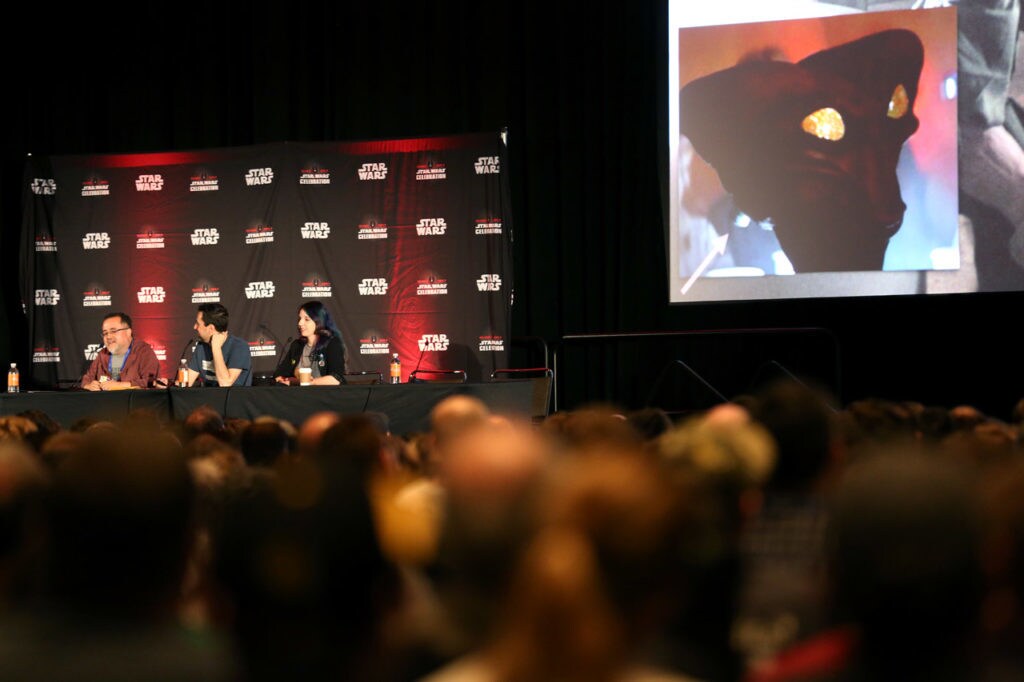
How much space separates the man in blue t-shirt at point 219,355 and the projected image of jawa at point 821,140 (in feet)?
11.7

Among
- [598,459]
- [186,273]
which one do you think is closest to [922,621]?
[598,459]

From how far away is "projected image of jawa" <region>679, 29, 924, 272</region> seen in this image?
7422 millimetres

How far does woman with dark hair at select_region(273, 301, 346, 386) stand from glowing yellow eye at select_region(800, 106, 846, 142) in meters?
3.56

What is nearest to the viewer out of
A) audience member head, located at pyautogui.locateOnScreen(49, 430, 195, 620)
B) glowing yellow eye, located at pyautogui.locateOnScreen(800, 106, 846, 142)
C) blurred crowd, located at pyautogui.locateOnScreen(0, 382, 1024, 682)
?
blurred crowd, located at pyautogui.locateOnScreen(0, 382, 1024, 682)

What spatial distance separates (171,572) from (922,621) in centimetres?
83

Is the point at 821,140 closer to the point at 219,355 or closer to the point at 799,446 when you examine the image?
the point at 219,355

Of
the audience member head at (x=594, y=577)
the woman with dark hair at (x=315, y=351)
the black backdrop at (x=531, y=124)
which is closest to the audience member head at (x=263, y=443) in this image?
the audience member head at (x=594, y=577)

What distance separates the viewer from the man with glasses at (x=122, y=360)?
6910mm

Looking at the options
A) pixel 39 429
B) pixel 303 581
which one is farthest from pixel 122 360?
pixel 303 581

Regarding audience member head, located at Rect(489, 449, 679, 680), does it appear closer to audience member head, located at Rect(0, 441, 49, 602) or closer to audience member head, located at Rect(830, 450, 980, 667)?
audience member head, located at Rect(830, 450, 980, 667)

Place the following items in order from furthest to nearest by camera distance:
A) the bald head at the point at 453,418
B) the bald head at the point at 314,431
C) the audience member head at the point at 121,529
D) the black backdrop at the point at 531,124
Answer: the black backdrop at the point at 531,124, the bald head at the point at 453,418, the bald head at the point at 314,431, the audience member head at the point at 121,529

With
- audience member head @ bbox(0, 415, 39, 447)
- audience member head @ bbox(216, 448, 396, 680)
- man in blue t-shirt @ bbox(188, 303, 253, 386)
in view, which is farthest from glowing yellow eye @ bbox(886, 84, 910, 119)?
audience member head @ bbox(216, 448, 396, 680)

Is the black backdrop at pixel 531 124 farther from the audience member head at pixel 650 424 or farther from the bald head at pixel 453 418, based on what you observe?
the bald head at pixel 453 418

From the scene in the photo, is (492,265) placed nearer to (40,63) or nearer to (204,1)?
(204,1)
